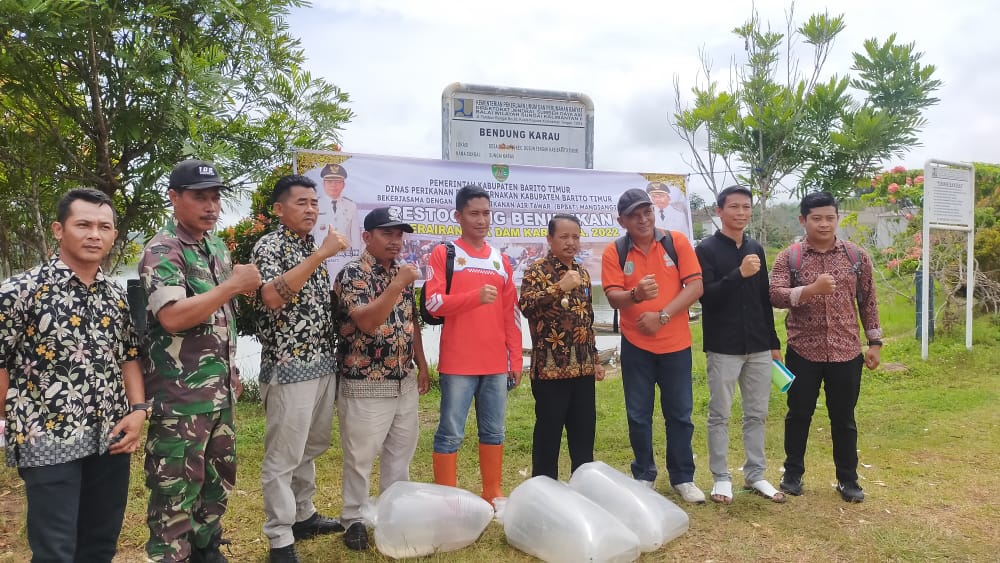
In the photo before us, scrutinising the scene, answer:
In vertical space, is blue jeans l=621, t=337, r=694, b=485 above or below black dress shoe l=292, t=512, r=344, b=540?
above

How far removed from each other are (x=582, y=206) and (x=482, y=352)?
6.50ft

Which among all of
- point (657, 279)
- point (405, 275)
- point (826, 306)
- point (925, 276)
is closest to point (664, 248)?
point (657, 279)

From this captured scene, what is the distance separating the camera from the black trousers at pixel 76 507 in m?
2.36

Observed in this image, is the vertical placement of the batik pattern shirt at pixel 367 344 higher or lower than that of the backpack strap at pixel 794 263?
lower

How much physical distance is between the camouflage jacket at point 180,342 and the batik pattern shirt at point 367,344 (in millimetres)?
686

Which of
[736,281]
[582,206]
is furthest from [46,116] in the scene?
[736,281]

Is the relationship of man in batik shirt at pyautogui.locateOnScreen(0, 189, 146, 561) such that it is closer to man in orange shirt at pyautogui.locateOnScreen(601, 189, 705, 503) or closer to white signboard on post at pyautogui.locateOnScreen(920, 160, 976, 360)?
man in orange shirt at pyautogui.locateOnScreen(601, 189, 705, 503)

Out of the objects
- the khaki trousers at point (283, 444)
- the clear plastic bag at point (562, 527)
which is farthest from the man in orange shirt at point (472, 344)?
the khaki trousers at point (283, 444)

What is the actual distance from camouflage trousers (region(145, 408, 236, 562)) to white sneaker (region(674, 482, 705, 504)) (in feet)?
8.94

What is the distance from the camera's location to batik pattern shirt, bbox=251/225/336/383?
3148 mm

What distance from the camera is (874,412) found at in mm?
6594

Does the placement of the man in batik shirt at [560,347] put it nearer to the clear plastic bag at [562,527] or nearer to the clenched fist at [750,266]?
the clear plastic bag at [562,527]

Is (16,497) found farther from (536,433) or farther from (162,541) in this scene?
(536,433)

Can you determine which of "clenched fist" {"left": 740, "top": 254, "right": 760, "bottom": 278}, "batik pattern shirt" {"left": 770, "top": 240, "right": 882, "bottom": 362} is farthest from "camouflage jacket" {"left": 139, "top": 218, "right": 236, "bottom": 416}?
"batik pattern shirt" {"left": 770, "top": 240, "right": 882, "bottom": 362}
